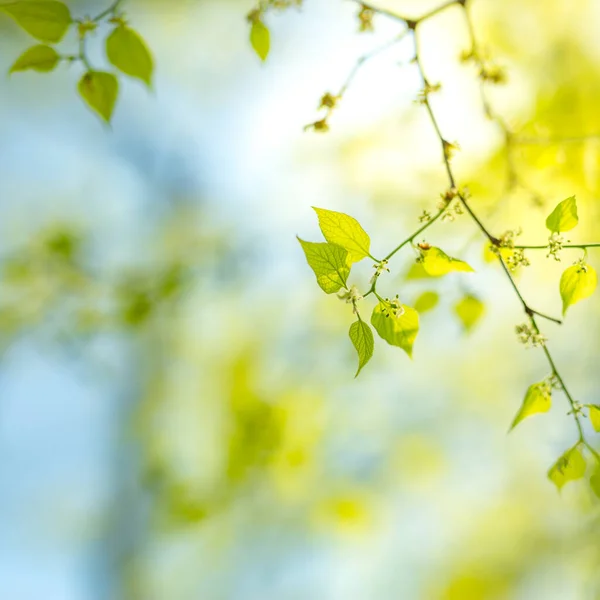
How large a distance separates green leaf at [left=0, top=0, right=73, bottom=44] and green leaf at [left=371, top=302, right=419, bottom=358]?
1.44 feet

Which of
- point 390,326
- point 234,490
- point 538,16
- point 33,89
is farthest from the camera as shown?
point 33,89

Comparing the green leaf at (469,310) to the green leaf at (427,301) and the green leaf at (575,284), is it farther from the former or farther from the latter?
the green leaf at (575,284)

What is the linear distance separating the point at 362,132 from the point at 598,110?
1268 mm

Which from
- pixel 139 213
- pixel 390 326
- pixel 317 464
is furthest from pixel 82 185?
pixel 390 326

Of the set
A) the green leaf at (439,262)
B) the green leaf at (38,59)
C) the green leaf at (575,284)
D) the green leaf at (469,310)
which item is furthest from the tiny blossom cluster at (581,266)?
the green leaf at (38,59)

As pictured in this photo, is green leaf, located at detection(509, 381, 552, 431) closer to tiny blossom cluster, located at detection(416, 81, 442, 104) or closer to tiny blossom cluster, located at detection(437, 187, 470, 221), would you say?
tiny blossom cluster, located at detection(437, 187, 470, 221)

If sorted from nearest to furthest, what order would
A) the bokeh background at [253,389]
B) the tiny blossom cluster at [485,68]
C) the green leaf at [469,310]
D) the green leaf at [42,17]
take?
the green leaf at [42,17], the tiny blossom cluster at [485,68], the green leaf at [469,310], the bokeh background at [253,389]

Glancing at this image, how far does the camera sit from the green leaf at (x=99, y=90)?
0.60 meters

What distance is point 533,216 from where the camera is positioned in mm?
2291

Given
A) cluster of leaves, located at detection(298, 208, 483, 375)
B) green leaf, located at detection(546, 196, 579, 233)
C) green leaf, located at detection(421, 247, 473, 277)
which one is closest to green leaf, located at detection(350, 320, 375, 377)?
cluster of leaves, located at detection(298, 208, 483, 375)

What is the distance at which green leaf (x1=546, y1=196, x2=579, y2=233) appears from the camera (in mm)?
520

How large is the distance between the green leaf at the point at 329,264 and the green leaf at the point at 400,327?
6 cm

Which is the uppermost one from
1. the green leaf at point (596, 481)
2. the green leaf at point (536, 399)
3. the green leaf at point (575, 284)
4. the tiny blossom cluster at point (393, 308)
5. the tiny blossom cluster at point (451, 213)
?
the tiny blossom cluster at point (451, 213)

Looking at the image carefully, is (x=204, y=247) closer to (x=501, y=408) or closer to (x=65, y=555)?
(x=501, y=408)
